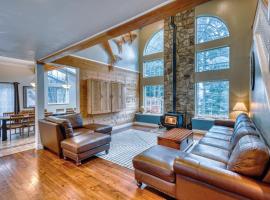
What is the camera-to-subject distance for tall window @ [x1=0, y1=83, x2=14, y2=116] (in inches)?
277

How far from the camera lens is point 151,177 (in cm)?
206

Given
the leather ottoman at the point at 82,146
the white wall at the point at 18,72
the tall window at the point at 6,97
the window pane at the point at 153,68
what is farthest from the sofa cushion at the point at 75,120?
the tall window at the point at 6,97

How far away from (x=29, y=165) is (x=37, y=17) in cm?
274

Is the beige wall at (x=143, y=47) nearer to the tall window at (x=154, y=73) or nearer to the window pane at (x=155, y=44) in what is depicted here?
the tall window at (x=154, y=73)

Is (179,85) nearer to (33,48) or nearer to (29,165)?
(33,48)

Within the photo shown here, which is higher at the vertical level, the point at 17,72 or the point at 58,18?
the point at 17,72

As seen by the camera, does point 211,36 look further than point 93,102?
Yes

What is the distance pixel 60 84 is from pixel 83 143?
6.36 m

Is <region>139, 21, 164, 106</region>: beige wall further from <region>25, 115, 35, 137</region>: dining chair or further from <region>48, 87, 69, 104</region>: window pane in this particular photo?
<region>25, 115, 35, 137</region>: dining chair

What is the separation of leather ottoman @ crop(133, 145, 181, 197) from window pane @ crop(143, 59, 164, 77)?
5404mm

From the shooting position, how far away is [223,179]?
1461mm

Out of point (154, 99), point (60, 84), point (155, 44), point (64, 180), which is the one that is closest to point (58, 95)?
point (60, 84)

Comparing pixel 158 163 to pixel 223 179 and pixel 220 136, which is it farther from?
pixel 220 136

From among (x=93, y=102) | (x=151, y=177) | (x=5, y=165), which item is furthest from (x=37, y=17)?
(x=93, y=102)
